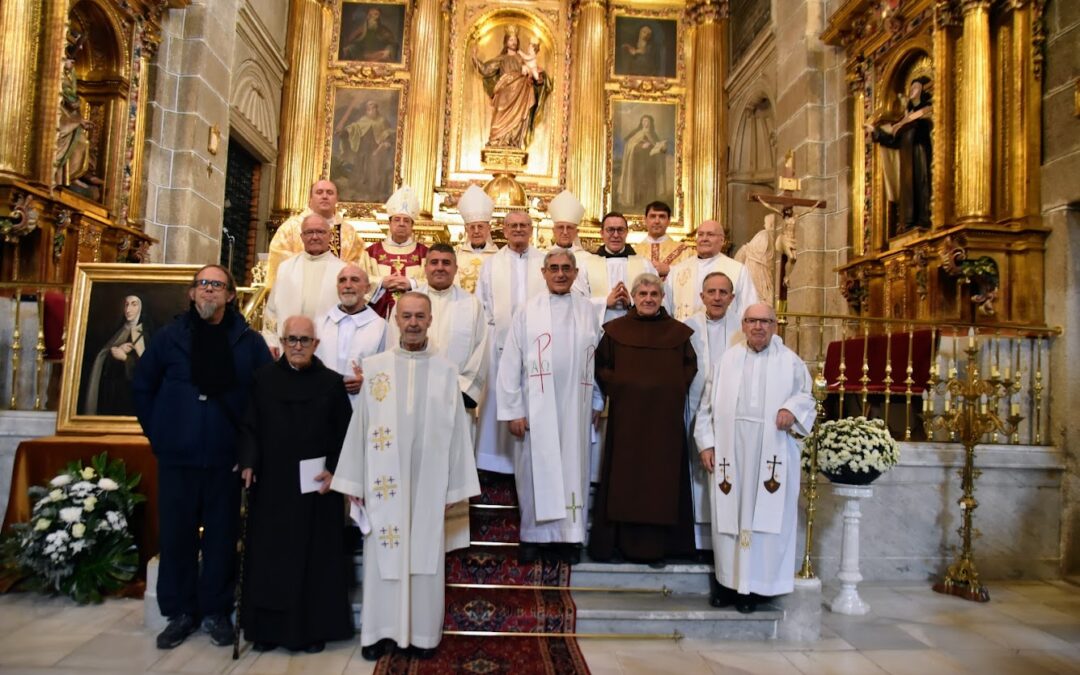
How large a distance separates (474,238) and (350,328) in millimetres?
1681

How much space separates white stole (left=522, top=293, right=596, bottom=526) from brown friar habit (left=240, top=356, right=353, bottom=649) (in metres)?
1.17

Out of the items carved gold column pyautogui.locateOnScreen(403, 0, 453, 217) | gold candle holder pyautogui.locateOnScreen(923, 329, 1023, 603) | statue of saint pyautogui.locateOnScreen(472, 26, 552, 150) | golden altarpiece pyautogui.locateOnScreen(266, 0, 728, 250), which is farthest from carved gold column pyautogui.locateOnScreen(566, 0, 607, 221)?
gold candle holder pyautogui.locateOnScreen(923, 329, 1023, 603)

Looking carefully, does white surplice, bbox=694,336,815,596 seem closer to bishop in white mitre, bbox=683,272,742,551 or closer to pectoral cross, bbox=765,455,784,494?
pectoral cross, bbox=765,455,784,494

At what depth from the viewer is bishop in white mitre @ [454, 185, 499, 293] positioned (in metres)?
5.98

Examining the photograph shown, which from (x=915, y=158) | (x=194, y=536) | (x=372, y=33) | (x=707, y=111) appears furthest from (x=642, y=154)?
(x=194, y=536)

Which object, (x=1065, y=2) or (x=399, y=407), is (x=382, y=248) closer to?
(x=399, y=407)

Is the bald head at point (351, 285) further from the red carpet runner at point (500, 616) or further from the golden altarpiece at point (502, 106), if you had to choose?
the golden altarpiece at point (502, 106)

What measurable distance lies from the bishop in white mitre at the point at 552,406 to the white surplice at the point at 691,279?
1.14m

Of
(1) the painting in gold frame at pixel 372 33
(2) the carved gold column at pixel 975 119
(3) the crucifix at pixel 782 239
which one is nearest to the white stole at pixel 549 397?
(3) the crucifix at pixel 782 239

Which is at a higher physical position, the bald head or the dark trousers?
the bald head

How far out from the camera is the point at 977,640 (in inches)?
173

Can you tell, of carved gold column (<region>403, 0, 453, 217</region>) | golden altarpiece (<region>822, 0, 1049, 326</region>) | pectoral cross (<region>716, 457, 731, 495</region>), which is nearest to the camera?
pectoral cross (<region>716, 457, 731, 495</region>)

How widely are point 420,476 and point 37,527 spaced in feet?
7.99

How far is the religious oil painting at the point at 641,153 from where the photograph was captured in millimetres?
13594
